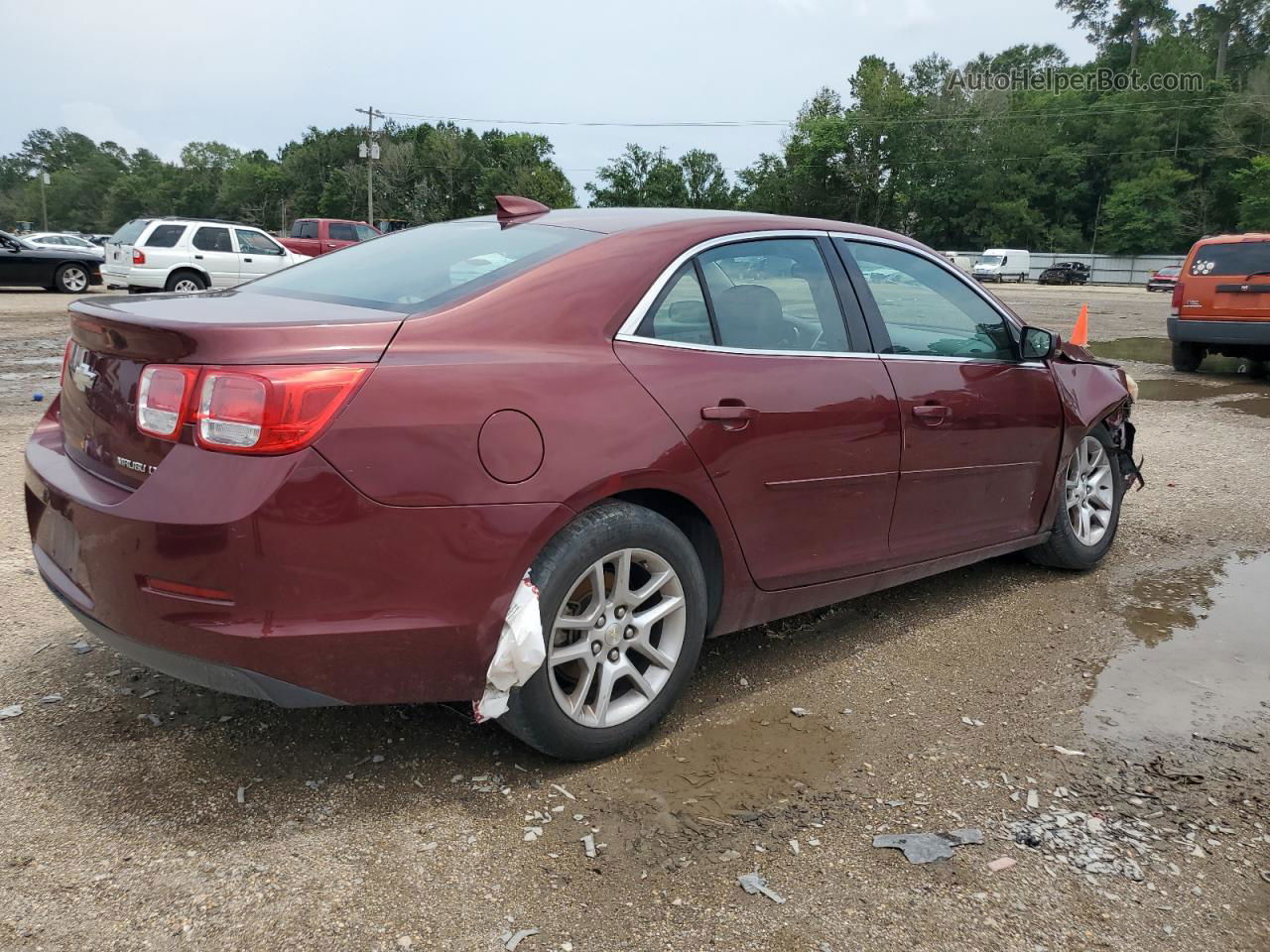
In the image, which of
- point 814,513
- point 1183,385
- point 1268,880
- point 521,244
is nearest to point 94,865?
point 521,244

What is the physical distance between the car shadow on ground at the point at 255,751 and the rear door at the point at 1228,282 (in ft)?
37.6

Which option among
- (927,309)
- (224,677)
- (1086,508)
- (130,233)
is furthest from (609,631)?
(130,233)

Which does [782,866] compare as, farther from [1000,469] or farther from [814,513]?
[1000,469]

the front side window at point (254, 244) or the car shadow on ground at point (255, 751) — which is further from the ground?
the front side window at point (254, 244)

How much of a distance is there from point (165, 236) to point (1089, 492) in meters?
18.5

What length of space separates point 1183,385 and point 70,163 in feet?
613

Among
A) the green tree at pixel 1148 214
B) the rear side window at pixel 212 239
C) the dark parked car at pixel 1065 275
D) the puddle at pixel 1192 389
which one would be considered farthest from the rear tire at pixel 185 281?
the green tree at pixel 1148 214

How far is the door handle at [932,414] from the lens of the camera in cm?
375

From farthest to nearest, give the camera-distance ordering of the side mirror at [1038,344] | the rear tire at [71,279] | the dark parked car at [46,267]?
the rear tire at [71,279], the dark parked car at [46,267], the side mirror at [1038,344]

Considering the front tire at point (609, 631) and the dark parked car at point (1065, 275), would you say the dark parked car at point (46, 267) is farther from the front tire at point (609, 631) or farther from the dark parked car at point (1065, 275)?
the dark parked car at point (1065, 275)

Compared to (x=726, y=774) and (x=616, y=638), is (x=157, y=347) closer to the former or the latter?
(x=616, y=638)

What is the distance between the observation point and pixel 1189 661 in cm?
393

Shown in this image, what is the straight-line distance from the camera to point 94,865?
2.42m

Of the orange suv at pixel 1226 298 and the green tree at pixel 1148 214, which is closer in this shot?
the orange suv at pixel 1226 298
